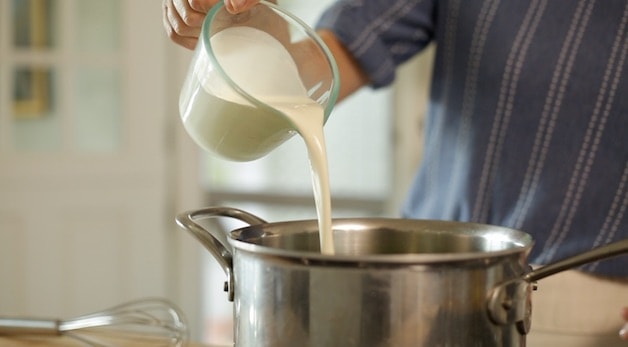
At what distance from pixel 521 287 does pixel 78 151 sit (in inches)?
70.9

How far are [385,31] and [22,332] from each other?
50 cm

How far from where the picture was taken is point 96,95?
2.23 metres

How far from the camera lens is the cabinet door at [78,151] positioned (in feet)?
7.11

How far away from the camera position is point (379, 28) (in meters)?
1.03

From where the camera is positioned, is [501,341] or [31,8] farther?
[31,8]

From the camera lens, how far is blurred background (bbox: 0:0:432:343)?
217 centimetres

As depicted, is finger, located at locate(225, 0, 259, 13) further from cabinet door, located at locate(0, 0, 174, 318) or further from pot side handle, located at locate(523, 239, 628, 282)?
cabinet door, located at locate(0, 0, 174, 318)

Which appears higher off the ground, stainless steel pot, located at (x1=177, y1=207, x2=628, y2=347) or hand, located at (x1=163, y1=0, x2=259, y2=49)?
hand, located at (x1=163, y1=0, x2=259, y2=49)

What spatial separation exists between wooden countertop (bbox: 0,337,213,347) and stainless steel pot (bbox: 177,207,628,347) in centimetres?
32

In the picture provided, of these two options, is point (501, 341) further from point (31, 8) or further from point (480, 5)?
point (31, 8)

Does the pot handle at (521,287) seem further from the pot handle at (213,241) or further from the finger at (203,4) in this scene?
the finger at (203,4)

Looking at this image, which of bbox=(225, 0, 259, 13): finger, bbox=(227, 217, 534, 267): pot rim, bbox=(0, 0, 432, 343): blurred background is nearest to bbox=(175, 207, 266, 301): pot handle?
bbox=(227, 217, 534, 267): pot rim

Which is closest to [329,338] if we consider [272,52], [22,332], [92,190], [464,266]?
[464,266]

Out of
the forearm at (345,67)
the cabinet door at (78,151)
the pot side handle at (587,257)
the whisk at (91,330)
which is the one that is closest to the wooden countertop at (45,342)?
the whisk at (91,330)
